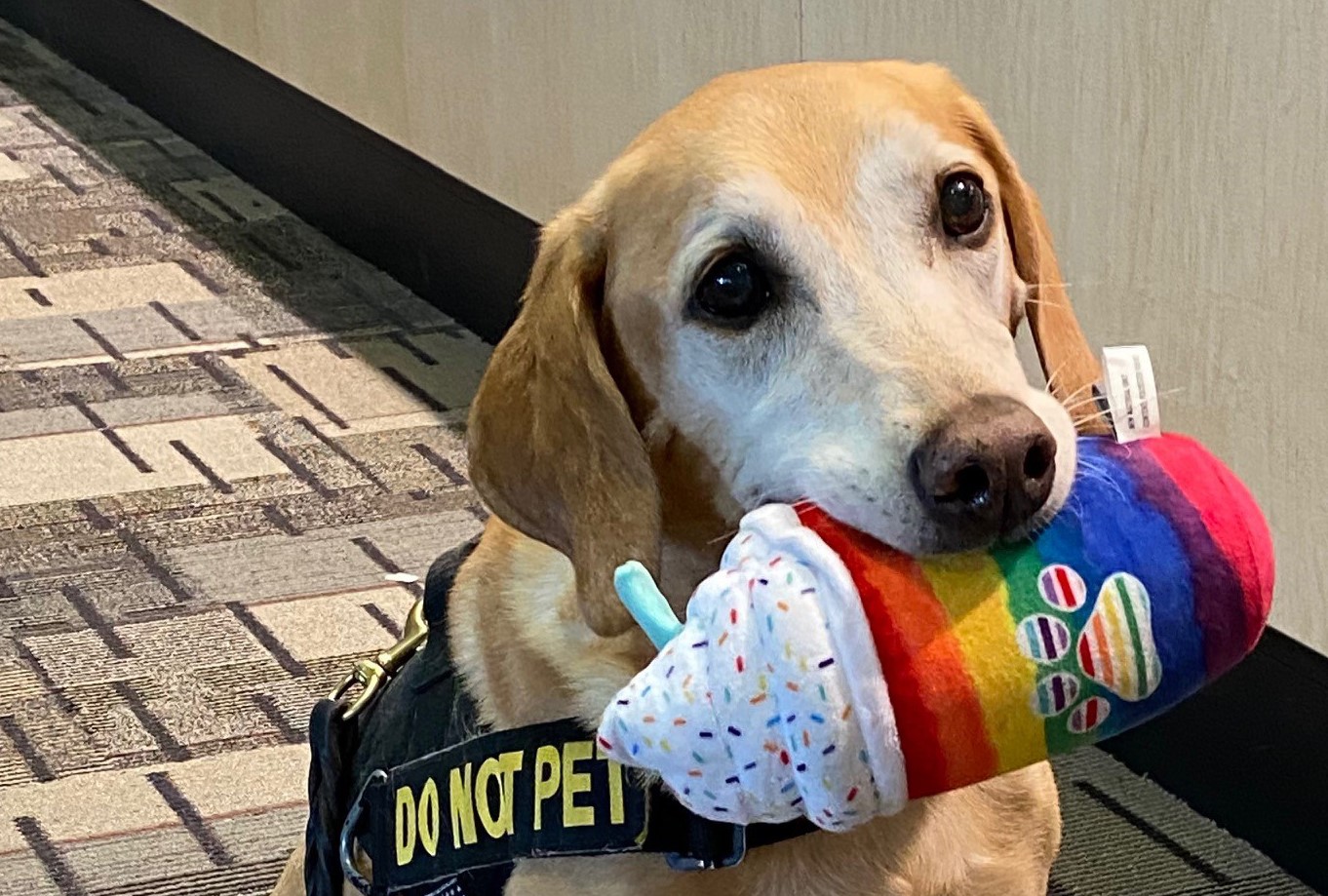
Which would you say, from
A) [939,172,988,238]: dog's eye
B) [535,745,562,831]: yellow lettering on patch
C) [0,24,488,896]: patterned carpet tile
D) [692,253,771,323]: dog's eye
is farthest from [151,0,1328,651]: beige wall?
[0,24,488,896]: patterned carpet tile

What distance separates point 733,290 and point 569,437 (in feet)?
0.58

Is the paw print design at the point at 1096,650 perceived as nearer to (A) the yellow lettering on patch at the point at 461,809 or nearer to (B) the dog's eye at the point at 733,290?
(B) the dog's eye at the point at 733,290

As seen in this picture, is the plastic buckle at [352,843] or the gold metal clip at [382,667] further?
the gold metal clip at [382,667]

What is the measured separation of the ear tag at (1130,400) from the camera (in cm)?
126

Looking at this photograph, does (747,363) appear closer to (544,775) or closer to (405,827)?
(544,775)

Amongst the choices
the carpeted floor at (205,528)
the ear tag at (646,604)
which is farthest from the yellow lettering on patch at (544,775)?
the carpeted floor at (205,528)

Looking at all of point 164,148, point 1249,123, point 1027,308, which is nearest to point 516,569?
point 1027,308

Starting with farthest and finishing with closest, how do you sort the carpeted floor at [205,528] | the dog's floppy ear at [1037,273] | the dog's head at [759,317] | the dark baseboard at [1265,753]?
1. the carpeted floor at [205,528]
2. the dark baseboard at [1265,753]
3. the dog's floppy ear at [1037,273]
4. the dog's head at [759,317]

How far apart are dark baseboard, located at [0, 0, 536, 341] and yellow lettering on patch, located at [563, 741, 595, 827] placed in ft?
7.22

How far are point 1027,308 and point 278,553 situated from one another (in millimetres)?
1801

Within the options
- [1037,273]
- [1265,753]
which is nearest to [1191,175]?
[1037,273]

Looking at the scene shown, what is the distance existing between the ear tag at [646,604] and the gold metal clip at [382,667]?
53cm

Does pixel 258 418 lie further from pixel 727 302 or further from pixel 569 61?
pixel 727 302

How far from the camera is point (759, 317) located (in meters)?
1.47
